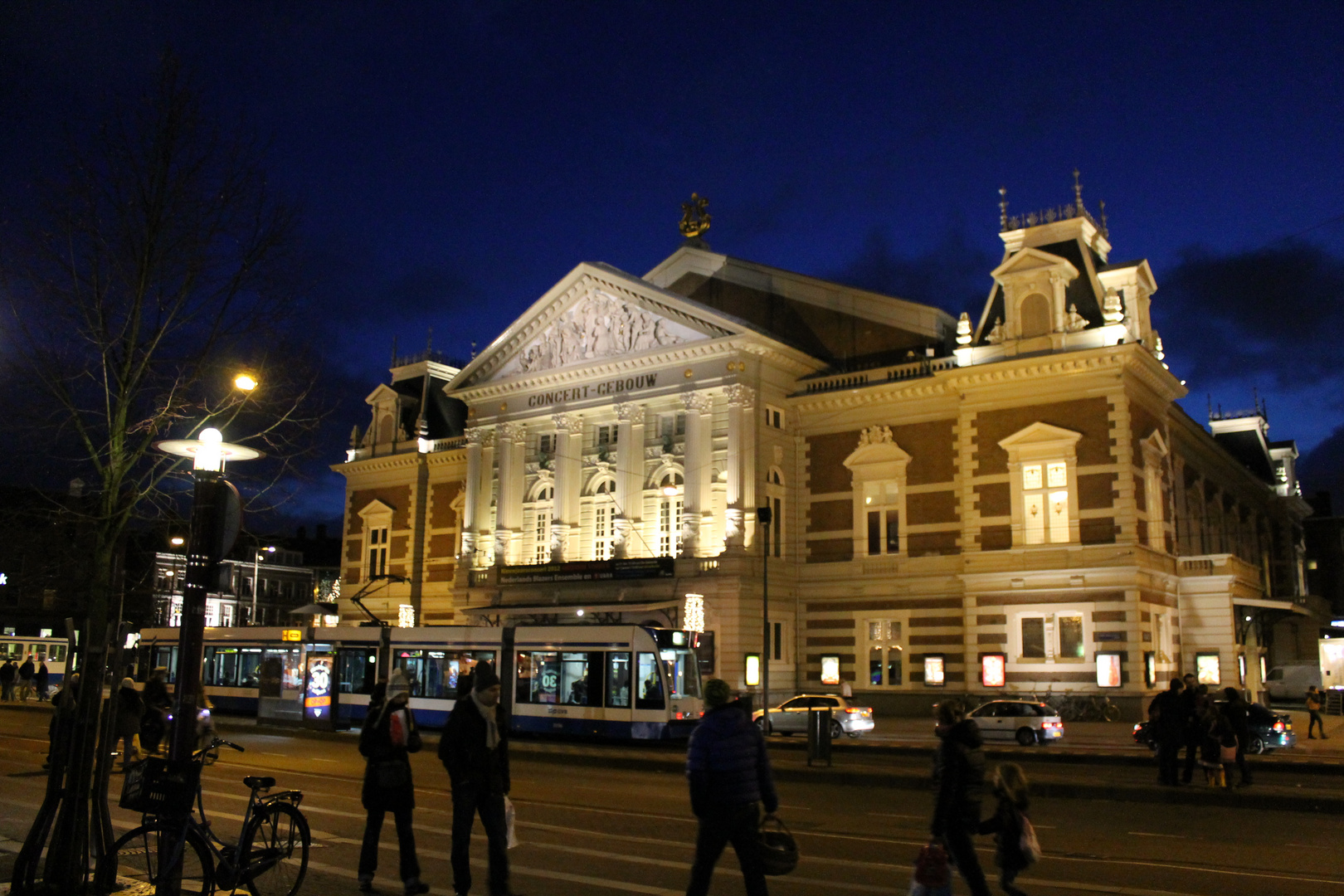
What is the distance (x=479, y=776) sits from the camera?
981 cm

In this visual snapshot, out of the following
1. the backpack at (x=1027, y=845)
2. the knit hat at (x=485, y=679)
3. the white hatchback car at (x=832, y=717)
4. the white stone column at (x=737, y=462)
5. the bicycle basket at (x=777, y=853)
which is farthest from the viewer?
the white stone column at (x=737, y=462)

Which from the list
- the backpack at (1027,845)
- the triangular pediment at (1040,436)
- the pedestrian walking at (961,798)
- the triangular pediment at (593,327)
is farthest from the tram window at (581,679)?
the backpack at (1027,845)

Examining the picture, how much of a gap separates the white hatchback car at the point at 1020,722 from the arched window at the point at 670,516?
1568 cm

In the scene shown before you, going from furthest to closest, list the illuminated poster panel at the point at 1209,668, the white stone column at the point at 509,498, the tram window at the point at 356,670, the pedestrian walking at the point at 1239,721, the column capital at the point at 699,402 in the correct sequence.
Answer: the white stone column at the point at 509,498 → the column capital at the point at 699,402 → the illuminated poster panel at the point at 1209,668 → the tram window at the point at 356,670 → the pedestrian walking at the point at 1239,721

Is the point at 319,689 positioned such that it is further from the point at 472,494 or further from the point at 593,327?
the point at 593,327

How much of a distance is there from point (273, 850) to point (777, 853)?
15.1 feet

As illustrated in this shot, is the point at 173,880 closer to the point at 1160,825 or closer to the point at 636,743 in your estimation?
the point at 1160,825

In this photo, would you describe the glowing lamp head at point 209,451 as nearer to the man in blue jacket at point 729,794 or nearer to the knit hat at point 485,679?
the knit hat at point 485,679

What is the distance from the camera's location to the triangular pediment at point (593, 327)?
45594 mm

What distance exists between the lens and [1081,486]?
125 feet

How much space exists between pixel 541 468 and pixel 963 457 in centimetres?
1865

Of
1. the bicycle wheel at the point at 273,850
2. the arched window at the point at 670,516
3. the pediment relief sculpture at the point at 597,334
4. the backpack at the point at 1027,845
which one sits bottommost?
the bicycle wheel at the point at 273,850

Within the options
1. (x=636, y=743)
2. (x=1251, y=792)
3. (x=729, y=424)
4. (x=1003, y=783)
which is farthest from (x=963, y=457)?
(x=1003, y=783)

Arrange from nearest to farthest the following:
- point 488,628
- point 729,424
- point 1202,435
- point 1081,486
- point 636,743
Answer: point 636,743 < point 488,628 < point 1081,486 < point 729,424 < point 1202,435
